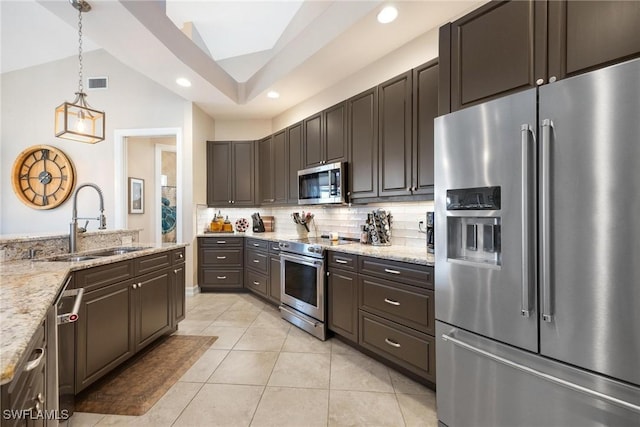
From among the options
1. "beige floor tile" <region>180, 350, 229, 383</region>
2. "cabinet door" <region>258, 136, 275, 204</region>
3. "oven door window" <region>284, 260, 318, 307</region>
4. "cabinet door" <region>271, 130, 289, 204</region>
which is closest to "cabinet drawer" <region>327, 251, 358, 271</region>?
"oven door window" <region>284, 260, 318, 307</region>

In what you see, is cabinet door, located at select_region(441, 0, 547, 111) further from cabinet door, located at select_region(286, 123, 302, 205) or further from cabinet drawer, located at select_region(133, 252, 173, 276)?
cabinet drawer, located at select_region(133, 252, 173, 276)

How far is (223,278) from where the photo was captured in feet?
14.4

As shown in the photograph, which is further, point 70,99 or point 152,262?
point 70,99

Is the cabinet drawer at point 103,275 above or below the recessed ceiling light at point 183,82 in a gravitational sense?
below

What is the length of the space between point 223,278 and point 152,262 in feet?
6.49

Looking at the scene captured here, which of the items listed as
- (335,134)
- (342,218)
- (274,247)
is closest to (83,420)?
(274,247)

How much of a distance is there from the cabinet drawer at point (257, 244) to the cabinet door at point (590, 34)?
132 inches

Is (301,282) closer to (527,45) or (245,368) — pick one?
(245,368)

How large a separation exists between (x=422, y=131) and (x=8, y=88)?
266 inches

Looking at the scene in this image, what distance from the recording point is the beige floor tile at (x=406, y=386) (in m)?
1.98

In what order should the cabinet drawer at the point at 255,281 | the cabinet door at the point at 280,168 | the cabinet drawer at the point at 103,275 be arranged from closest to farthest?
the cabinet drawer at the point at 103,275 → the cabinet drawer at the point at 255,281 → the cabinet door at the point at 280,168

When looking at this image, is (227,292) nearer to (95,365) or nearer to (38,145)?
(95,365)

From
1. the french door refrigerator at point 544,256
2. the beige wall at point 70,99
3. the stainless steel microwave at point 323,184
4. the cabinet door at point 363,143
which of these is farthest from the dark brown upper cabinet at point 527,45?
the beige wall at point 70,99

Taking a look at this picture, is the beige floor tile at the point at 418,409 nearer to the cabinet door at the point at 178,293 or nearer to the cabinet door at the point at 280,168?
the cabinet door at the point at 178,293
